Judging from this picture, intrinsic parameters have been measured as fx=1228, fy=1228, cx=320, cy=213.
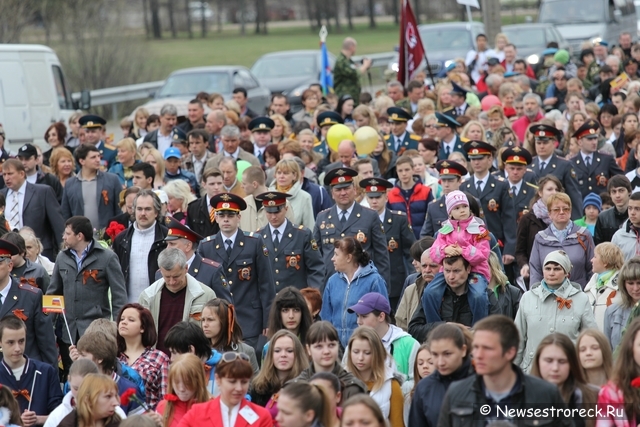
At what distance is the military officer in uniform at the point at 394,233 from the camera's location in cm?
1264

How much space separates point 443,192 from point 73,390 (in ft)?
20.5

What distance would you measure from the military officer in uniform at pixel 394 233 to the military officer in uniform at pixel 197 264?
7.14 feet

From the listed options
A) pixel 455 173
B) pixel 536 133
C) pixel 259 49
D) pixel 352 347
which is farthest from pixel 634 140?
pixel 259 49

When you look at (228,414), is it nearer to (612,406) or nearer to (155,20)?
(612,406)

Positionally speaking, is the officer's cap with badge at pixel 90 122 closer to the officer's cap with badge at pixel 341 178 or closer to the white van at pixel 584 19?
the officer's cap with badge at pixel 341 178

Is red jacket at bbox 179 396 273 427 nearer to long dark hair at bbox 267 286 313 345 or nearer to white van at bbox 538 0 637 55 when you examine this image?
long dark hair at bbox 267 286 313 345

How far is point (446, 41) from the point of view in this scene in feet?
100

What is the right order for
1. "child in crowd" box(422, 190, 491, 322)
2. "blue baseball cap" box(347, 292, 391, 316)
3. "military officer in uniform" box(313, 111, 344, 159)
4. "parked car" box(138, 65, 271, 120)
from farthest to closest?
"parked car" box(138, 65, 271, 120) < "military officer in uniform" box(313, 111, 344, 159) < "child in crowd" box(422, 190, 491, 322) < "blue baseball cap" box(347, 292, 391, 316)

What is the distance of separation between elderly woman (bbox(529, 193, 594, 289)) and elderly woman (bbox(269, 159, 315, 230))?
2716 millimetres

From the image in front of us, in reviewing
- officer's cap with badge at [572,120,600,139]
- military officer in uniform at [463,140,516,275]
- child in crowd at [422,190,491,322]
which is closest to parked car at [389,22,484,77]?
officer's cap with badge at [572,120,600,139]

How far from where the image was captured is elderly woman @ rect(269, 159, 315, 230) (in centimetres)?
1315

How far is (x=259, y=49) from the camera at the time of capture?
5778 cm

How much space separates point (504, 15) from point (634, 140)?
59.2 meters

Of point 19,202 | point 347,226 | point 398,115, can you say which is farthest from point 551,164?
point 19,202
